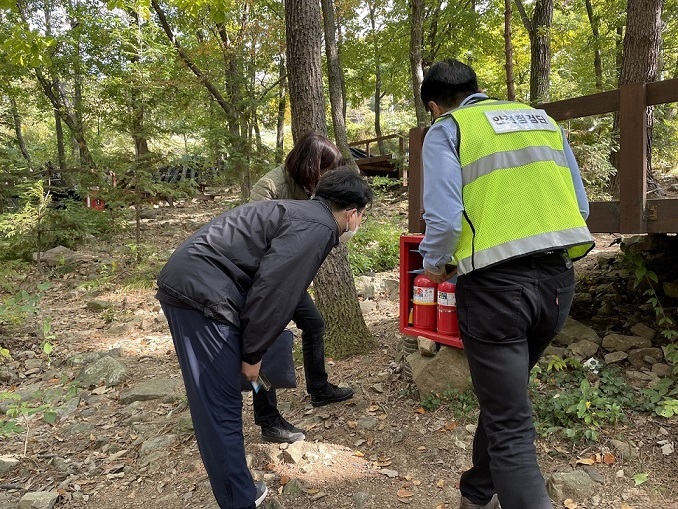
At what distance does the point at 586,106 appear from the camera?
3748mm

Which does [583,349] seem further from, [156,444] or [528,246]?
[156,444]

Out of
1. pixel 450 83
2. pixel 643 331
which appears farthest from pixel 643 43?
pixel 450 83

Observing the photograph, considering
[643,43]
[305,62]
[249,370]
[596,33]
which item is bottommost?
[249,370]

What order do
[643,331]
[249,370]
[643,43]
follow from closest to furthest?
[249,370] → [643,331] → [643,43]

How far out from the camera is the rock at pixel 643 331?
3986 millimetres

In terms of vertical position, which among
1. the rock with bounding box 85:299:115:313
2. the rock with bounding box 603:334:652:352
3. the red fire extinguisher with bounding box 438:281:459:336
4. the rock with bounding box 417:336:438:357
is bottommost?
the rock with bounding box 85:299:115:313

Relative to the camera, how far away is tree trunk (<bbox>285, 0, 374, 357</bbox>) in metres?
4.43

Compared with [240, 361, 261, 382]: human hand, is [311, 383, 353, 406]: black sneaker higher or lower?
lower

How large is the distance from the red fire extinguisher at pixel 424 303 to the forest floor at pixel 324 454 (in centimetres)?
53

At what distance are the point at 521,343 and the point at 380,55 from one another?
51.7ft

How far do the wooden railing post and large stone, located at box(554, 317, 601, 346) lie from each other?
0.92 meters

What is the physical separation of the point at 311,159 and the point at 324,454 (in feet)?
6.17

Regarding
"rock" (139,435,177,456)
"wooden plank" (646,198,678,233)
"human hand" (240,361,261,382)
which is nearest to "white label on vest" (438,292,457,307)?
"wooden plank" (646,198,678,233)

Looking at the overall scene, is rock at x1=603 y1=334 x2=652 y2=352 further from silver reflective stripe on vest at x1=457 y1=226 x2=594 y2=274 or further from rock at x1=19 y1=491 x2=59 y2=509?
rock at x1=19 y1=491 x2=59 y2=509
